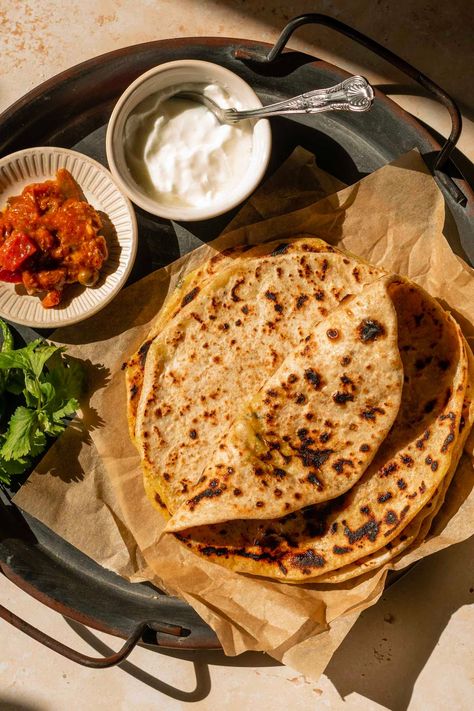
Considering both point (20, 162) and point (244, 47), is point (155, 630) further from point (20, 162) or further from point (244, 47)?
point (244, 47)

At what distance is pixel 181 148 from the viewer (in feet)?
8.02

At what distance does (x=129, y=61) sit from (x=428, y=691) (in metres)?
2.94

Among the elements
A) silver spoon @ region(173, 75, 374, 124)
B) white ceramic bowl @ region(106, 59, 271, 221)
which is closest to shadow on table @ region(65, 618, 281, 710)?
white ceramic bowl @ region(106, 59, 271, 221)

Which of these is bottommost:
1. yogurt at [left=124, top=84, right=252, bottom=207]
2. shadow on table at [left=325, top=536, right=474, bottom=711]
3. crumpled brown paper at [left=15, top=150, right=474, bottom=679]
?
shadow on table at [left=325, top=536, right=474, bottom=711]

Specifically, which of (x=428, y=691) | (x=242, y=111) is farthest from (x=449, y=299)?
(x=428, y=691)

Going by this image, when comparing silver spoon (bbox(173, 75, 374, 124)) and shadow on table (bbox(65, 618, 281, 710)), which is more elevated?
silver spoon (bbox(173, 75, 374, 124))

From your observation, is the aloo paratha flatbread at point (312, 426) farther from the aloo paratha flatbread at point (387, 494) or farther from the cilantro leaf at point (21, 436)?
the cilantro leaf at point (21, 436)

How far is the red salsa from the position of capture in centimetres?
234

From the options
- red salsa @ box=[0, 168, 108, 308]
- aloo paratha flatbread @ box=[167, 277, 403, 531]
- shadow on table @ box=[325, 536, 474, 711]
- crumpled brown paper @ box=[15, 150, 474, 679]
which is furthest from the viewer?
shadow on table @ box=[325, 536, 474, 711]

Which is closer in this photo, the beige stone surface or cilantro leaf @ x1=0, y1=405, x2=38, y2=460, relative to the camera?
cilantro leaf @ x1=0, y1=405, x2=38, y2=460

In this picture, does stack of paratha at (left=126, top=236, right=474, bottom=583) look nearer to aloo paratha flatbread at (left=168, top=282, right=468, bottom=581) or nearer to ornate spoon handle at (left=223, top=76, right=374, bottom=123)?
aloo paratha flatbread at (left=168, top=282, right=468, bottom=581)

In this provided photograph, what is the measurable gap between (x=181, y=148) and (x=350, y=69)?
93 cm

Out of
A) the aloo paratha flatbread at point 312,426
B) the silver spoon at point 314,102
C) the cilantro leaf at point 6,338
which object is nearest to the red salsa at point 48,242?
the cilantro leaf at point 6,338

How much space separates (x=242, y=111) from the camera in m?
2.44
